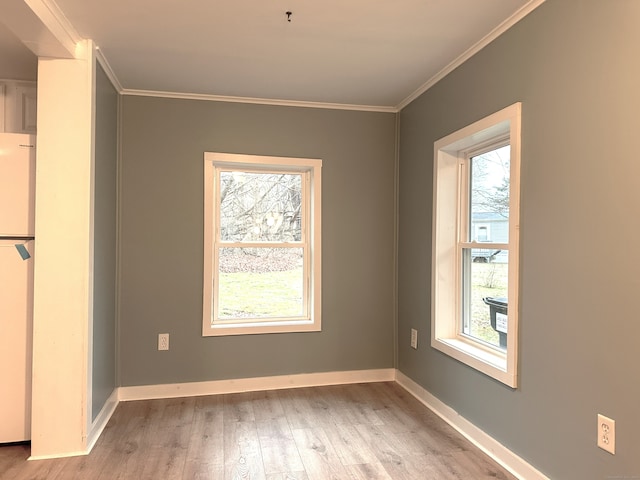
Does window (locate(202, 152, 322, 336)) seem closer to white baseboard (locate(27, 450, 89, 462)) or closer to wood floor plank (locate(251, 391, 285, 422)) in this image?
wood floor plank (locate(251, 391, 285, 422))

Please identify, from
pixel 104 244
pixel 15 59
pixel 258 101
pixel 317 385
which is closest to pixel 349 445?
pixel 317 385

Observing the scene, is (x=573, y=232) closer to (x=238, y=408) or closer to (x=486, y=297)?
(x=486, y=297)

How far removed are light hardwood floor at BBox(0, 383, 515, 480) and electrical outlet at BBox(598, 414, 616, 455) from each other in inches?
25.9

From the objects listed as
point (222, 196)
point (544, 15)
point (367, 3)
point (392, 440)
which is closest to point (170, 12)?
point (367, 3)

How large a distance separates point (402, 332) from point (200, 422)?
1.72 meters

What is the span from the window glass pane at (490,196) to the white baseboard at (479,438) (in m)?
1.14

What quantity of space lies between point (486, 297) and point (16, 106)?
338 cm

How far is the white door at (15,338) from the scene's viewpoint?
95.0 inches

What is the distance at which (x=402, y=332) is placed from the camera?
3.57 meters

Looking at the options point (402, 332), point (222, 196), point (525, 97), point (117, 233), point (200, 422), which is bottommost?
point (200, 422)

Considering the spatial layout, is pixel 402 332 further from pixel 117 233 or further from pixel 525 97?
pixel 117 233

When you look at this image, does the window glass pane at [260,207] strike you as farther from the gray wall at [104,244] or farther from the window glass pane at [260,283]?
the gray wall at [104,244]

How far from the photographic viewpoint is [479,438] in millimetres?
2492

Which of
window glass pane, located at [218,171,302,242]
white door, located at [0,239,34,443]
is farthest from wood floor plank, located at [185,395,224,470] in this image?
window glass pane, located at [218,171,302,242]
